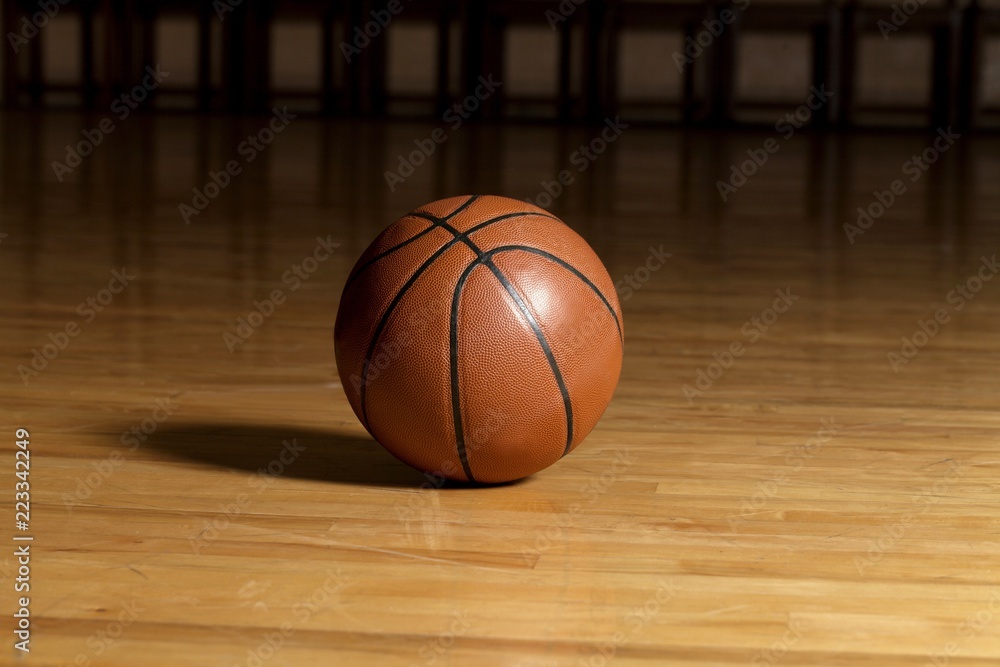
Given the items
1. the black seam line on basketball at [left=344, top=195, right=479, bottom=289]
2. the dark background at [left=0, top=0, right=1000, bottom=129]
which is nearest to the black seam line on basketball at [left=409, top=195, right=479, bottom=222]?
the black seam line on basketball at [left=344, top=195, right=479, bottom=289]

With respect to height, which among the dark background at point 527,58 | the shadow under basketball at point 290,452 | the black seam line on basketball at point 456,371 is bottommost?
the dark background at point 527,58

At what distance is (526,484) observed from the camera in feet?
6.57

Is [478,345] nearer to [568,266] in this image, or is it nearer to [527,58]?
[568,266]

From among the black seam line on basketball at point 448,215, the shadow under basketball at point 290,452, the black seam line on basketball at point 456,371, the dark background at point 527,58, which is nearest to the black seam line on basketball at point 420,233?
the black seam line on basketball at point 448,215

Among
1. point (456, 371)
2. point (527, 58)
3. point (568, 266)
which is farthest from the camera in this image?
point (527, 58)

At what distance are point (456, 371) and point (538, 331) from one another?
128mm

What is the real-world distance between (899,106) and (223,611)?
11501mm

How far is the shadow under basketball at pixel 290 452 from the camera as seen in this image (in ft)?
6.64

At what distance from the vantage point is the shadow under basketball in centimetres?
203

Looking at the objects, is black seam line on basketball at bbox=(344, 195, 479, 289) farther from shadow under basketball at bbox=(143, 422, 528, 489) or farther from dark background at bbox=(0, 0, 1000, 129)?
dark background at bbox=(0, 0, 1000, 129)

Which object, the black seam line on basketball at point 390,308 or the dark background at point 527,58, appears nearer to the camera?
the black seam line on basketball at point 390,308

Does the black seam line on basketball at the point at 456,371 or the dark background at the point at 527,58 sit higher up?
the black seam line on basketball at the point at 456,371

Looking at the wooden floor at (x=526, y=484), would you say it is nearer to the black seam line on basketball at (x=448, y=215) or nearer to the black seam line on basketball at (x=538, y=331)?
the black seam line on basketball at (x=538, y=331)

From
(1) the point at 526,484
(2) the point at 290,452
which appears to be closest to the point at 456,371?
(1) the point at 526,484
